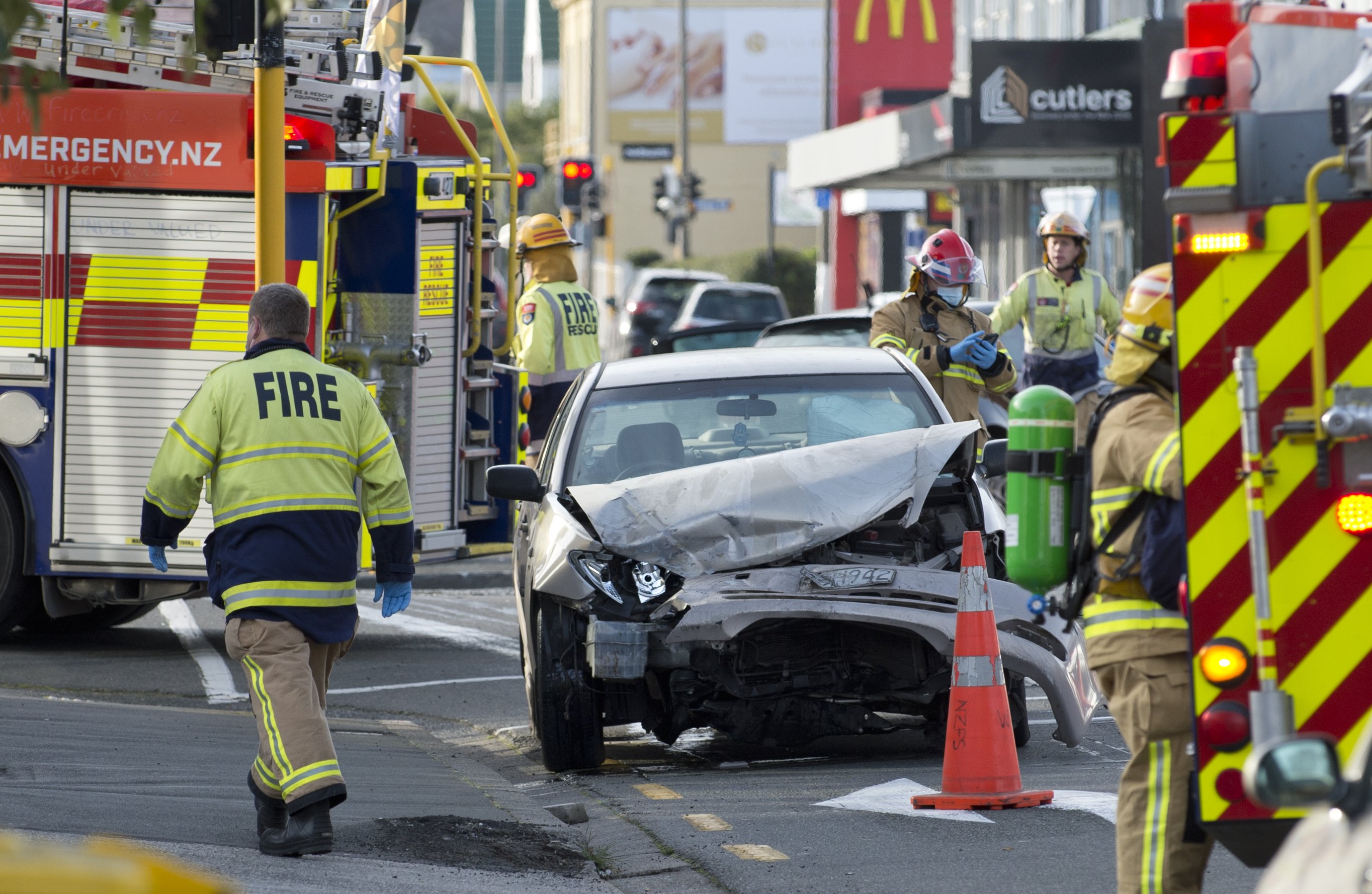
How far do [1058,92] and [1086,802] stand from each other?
65.1 ft

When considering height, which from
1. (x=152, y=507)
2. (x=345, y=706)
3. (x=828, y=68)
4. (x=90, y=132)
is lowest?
(x=345, y=706)

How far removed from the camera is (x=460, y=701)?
10.2 meters

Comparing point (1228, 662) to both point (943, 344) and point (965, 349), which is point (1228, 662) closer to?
point (965, 349)

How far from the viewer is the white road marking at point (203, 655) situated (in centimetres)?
1024

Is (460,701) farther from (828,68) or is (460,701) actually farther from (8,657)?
(828,68)

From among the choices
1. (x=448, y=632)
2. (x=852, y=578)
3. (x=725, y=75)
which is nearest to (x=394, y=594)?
(x=852, y=578)

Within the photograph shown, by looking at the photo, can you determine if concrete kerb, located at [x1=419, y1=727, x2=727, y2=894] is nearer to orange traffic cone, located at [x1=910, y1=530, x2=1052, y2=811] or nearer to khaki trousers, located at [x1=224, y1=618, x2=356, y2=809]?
khaki trousers, located at [x1=224, y1=618, x2=356, y2=809]

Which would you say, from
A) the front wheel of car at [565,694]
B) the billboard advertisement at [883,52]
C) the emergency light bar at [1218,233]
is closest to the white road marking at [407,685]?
the front wheel of car at [565,694]

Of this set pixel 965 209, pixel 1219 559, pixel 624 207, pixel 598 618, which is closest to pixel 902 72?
pixel 965 209

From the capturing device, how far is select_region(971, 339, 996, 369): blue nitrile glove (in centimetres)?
1016

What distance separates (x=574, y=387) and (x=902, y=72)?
1394 inches

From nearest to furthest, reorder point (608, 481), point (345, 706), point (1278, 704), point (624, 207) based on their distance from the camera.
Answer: point (1278, 704) → point (608, 481) → point (345, 706) → point (624, 207)

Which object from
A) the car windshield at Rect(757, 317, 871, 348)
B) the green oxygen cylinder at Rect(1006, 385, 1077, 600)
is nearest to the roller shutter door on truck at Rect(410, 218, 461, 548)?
the car windshield at Rect(757, 317, 871, 348)

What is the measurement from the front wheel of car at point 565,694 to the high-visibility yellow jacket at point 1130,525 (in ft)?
10.4
